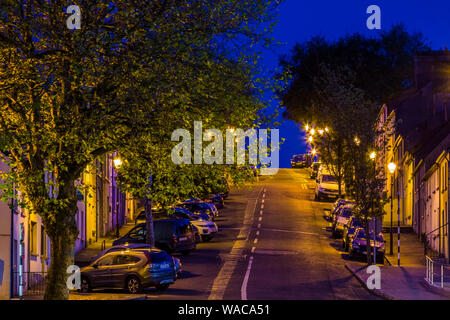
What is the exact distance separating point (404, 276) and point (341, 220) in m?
13.0

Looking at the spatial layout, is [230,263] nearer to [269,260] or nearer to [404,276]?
[269,260]

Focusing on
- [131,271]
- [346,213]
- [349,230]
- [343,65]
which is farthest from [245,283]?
[343,65]

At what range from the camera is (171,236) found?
35.7m

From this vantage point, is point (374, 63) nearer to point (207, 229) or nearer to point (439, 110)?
point (439, 110)

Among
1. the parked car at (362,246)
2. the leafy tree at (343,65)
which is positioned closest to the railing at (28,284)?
the parked car at (362,246)

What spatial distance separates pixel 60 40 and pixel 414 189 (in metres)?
35.8

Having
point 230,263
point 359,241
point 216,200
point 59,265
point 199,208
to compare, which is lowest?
point 230,263

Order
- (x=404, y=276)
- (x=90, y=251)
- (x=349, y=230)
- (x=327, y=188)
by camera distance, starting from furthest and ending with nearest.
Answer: (x=327, y=188), (x=90, y=251), (x=349, y=230), (x=404, y=276)

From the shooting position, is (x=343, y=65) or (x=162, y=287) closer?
(x=162, y=287)

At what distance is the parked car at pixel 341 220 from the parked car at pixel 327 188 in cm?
1756

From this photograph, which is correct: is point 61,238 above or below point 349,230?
above

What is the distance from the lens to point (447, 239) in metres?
36.0

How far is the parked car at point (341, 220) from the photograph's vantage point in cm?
4275

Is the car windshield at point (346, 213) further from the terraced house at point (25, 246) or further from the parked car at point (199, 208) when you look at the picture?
the terraced house at point (25, 246)
